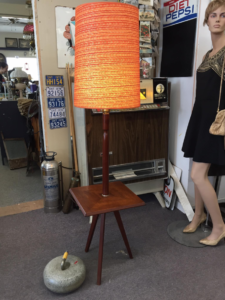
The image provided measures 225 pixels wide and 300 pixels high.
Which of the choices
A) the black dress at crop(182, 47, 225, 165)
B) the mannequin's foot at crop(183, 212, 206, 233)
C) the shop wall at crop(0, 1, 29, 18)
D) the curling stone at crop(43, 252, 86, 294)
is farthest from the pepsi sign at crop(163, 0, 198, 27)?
the shop wall at crop(0, 1, 29, 18)

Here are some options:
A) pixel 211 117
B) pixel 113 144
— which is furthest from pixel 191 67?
pixel 113 144

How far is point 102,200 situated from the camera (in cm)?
145

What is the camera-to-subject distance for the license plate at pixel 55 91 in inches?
93.2

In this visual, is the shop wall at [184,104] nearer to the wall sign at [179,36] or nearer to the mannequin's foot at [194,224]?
the wall sign at [179,36]

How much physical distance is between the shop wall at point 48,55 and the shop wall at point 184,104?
101cm

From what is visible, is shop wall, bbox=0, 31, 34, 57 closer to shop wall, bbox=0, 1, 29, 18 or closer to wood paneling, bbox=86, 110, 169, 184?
shop wall, bbox=0, 1, 29, 18

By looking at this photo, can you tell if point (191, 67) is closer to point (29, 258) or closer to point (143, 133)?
point (143, 133)

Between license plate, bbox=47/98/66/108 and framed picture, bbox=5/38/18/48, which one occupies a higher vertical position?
framed picture, bbox=5/38/18/48

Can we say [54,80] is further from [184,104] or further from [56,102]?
[184,104]

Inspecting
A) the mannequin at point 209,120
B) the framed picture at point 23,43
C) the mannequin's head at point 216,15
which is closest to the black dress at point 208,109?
the mannequin at point 209,120

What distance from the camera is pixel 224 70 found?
1656 mm

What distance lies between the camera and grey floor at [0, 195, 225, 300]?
1.48 metres

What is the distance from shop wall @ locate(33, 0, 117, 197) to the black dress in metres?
1.28

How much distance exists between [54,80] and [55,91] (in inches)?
4.0
